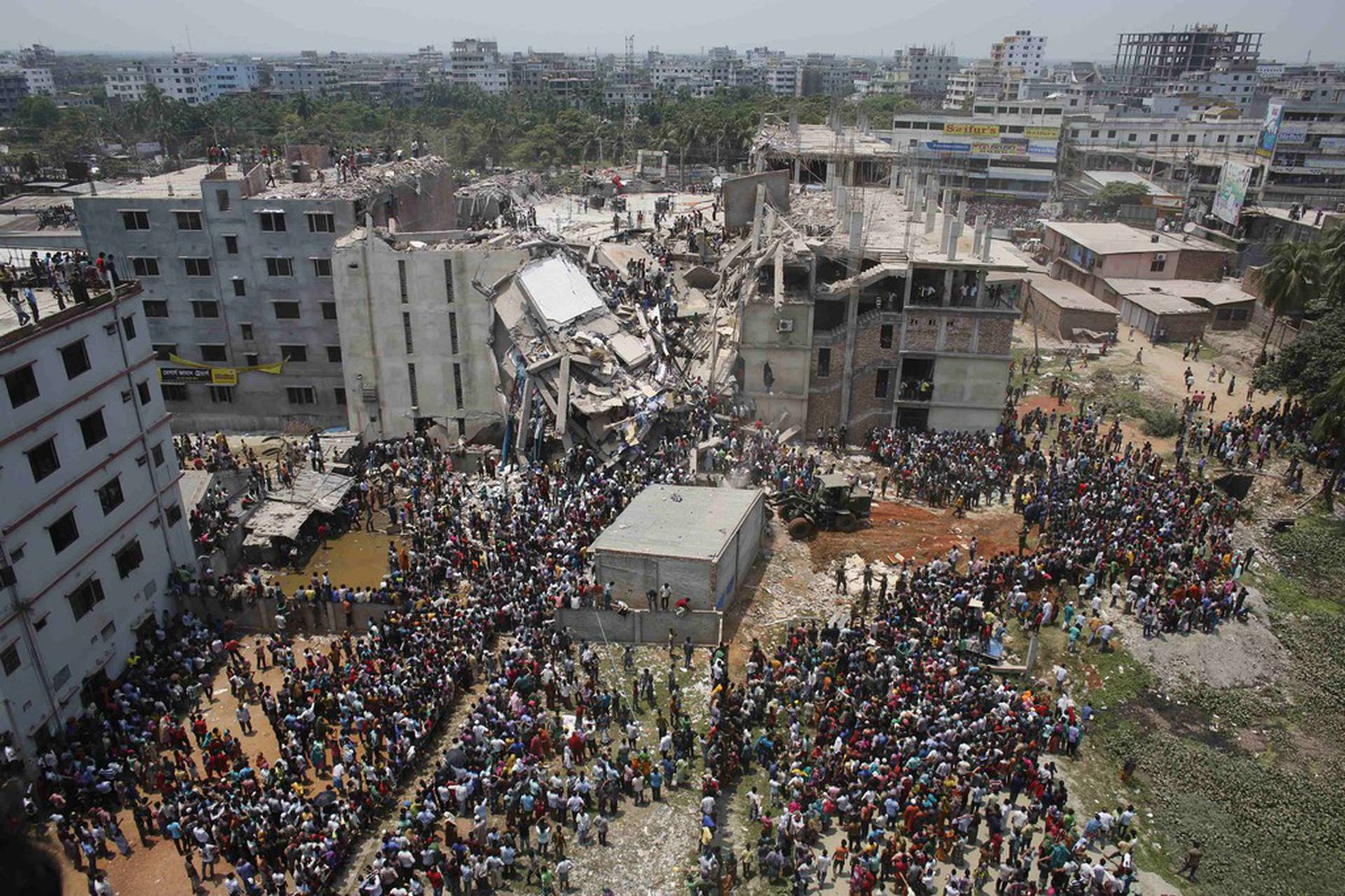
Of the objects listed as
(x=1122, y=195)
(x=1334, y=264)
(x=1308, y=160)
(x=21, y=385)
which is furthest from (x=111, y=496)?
(x=1308, y=160)

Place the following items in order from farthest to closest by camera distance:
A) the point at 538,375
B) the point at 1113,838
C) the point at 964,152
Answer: the point at 964,152 → the point at 538,375 → the point at 1113,838

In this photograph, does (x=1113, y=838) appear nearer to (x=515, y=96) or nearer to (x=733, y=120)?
(x=733, y=120)

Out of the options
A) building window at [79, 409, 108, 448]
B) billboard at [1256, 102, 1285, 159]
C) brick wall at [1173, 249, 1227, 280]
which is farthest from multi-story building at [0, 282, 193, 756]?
billboard at [1256, 102, 1285, 159]

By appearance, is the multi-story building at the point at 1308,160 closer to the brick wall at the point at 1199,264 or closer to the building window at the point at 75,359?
the brick wall at the point at 1199,264

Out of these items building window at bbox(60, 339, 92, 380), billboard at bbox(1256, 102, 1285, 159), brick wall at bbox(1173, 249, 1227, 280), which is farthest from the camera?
billboard at bbox(1256, 102, 1285, 159)

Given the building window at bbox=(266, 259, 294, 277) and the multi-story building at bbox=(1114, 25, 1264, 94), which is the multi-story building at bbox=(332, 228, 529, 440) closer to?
the building window at bbox=(266, 259, 294, 277)

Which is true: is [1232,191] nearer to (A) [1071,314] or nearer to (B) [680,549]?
(A) [1071,314]

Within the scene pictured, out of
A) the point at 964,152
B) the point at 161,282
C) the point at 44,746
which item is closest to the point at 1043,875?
the point at 44,746

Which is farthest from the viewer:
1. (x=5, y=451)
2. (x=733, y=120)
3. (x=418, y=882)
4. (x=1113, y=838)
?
(x=733, y=120)
